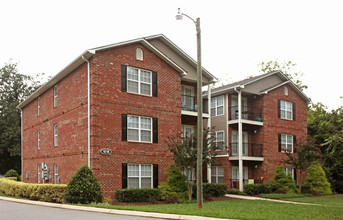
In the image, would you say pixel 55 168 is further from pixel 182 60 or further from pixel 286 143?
pixel 286 143

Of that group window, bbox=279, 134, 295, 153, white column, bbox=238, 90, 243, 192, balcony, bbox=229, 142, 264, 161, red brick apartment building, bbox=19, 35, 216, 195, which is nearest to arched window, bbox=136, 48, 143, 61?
red brick apartment building, bbox=19, 35, 216, 195

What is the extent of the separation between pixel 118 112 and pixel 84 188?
15.5 ft

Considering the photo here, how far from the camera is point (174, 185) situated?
20.6 m

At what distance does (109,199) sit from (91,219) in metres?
6.47

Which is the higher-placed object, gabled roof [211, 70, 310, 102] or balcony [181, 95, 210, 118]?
gabled roof [211, 70, 310, 102]

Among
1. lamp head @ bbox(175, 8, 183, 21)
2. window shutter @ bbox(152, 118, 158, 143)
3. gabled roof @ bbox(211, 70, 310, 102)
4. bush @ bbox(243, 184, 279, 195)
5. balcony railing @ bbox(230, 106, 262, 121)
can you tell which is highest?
lamp head @ bbox(175, 8, 183, 21)

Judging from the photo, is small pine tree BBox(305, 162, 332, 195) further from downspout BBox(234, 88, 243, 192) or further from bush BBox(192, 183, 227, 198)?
bush BBox(192, 183, 227, 198)

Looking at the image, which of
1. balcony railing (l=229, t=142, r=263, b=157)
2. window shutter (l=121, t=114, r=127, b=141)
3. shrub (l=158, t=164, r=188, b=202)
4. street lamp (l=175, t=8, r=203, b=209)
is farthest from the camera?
balcony railing (l=229, t=142, r=263, b=157)

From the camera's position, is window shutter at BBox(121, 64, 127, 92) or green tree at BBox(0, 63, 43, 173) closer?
window shutter at BBox(121, 64, 127, 92)

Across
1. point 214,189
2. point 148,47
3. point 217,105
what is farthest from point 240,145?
point 148,47

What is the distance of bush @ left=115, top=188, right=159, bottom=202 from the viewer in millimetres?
18656

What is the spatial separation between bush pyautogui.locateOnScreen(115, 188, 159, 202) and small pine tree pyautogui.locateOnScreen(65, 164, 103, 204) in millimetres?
1237

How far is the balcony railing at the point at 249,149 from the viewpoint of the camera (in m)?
28.2

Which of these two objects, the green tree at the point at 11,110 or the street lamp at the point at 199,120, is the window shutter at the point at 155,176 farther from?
the green tree at the point at 11,110
